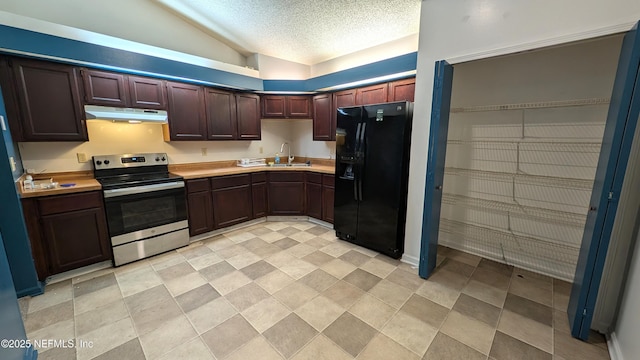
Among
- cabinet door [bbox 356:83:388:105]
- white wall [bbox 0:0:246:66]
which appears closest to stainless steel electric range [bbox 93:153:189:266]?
white wall [bbox 0:0:246:66]

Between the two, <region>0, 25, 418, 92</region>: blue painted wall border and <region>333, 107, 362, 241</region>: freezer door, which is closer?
<region>0, 25, 418, 92</region>: blue painted wall border

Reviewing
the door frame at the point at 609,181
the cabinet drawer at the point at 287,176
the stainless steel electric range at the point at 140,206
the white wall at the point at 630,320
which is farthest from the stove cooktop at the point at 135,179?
the white wall at the point at 630,320

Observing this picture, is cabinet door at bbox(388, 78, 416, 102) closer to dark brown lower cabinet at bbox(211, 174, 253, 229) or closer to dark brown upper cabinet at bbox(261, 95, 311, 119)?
dark brown upper cabinet at bbox(261, 95, 311, 119)

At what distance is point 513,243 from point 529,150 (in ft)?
3.48

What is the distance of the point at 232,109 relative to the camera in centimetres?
377

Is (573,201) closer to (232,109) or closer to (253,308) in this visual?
(253,308)

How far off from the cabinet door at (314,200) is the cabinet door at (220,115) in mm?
1490

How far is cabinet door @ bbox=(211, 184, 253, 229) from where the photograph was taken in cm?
348

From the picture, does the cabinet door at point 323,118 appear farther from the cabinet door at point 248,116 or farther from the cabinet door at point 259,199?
the cabinet door at point 259,199

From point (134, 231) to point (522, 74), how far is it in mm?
4585

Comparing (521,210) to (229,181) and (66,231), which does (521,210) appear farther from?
(66,231)

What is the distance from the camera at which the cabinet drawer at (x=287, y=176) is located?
13.0 ft

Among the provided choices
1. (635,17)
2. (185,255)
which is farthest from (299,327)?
(635,17)

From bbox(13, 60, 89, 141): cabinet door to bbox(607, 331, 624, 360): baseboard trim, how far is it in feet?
16.0
